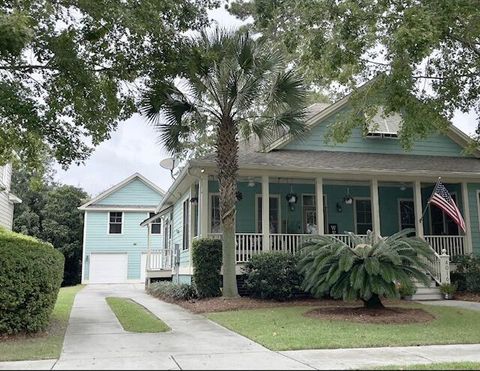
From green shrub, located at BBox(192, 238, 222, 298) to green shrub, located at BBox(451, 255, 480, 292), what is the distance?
761 cm

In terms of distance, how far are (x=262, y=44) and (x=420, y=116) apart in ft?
15.1

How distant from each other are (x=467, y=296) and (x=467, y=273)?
2.83ft

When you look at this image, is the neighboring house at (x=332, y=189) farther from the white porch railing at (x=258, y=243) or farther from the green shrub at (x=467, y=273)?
the green shrub at (x=467, y=273)

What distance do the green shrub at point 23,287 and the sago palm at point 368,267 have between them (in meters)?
6.06

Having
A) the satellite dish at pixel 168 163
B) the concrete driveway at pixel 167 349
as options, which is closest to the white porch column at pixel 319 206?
the satellite dish at pixel 168 163

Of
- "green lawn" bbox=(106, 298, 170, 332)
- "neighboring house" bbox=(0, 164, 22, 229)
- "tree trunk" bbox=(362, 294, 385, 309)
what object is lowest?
"green lawn" bbox=(106, 298, 170, 332)

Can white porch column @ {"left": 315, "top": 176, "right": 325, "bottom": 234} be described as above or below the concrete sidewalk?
above

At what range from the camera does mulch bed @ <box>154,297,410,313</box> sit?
40.9 ft

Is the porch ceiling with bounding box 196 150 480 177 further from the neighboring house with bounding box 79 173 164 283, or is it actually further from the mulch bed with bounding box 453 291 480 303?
the neighboring house with bounding box 79 173 164 283

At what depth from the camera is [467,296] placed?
14875mm

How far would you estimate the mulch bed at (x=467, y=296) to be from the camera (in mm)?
14453

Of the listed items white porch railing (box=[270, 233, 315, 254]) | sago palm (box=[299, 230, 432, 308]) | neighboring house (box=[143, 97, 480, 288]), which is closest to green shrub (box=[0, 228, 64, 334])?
sago palm (box=[299, 230, 432, 308])

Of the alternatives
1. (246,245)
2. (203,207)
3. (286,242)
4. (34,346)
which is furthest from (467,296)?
(34,346)

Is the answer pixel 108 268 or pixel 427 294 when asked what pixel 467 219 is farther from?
pixel 108 268
